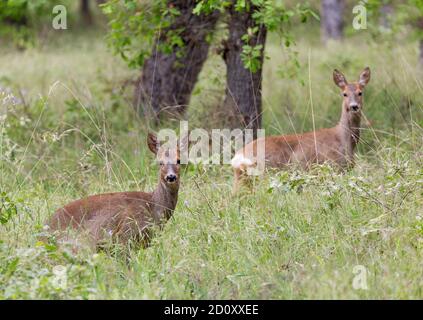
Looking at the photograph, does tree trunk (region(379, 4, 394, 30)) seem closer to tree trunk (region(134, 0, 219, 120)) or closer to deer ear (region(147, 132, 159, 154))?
tree trunk (region(134, 0, 219, 120))

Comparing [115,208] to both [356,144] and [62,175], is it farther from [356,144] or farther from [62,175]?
[356,144]

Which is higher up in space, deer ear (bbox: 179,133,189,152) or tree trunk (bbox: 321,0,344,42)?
tree trunk (bbox: 321,0,344,42)

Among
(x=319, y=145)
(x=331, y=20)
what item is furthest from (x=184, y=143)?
(x=331, y=20)

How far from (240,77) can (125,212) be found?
316 cm

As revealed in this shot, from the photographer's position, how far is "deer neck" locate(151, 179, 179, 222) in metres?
6.52

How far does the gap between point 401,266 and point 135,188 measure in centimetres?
291

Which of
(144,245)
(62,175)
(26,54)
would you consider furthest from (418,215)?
(26,54)

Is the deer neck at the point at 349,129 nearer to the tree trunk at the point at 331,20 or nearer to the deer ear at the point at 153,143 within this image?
the deer ear at the point at 153,143

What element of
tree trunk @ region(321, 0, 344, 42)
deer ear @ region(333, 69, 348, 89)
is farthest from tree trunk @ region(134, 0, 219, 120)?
tree trunk @ region(321, 0, 344, 42)

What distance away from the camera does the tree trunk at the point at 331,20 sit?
22406mm

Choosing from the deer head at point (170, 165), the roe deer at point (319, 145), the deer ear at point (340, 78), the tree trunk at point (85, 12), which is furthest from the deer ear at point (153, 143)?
the tree trunk at point (85, 12)

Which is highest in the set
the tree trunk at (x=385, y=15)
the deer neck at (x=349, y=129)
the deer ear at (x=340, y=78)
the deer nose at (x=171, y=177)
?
the tree trunk at (x=385, y=15)

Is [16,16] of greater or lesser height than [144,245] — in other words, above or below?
above
